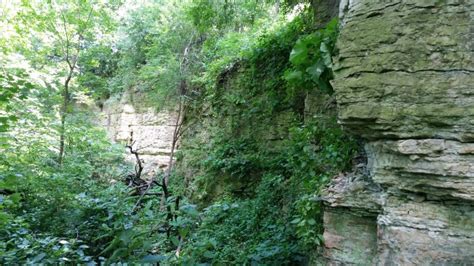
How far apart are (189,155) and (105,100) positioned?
5846 mm

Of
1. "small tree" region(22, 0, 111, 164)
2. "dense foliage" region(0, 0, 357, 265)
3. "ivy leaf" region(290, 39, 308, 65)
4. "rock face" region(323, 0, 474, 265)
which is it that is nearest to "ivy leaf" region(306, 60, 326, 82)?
"dense foliage" region(0, 0, 357, 265)

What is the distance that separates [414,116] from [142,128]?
10919 mm

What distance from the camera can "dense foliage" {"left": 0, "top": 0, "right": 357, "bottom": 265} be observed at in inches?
110

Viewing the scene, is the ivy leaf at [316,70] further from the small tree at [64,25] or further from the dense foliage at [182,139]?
the small tree at [64,25]

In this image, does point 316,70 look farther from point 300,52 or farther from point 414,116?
point 414,116

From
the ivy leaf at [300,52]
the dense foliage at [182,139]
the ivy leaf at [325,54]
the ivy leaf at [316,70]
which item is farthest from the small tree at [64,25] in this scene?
the ivy leaf at [325,54]

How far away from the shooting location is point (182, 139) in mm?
10930

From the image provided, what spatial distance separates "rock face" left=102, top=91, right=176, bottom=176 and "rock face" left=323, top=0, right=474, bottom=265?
367 inches

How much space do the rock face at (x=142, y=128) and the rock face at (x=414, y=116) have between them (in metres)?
9.32

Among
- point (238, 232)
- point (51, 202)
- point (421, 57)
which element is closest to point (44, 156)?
point (51, 202)

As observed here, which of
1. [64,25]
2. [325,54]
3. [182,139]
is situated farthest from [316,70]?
[182,139]

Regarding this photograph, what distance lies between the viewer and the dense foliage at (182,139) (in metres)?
2.79

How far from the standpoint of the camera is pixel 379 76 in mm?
2662

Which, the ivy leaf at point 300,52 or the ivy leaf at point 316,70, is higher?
the ivy leaf at point 300,52
